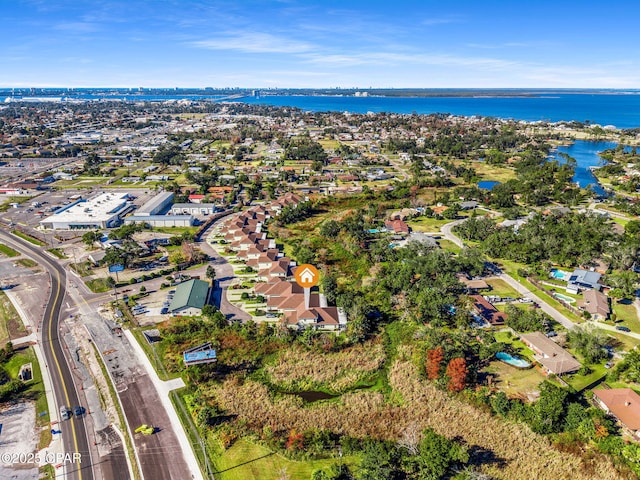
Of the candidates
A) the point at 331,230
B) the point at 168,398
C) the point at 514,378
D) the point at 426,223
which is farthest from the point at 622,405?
the point at 426,223

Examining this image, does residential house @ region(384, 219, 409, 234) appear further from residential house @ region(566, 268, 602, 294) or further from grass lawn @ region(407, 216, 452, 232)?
residential house @ region(566, 268, 602, 294)

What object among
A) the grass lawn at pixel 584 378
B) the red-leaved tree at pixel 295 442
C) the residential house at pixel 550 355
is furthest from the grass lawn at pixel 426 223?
the red-leaved tree at pixel 295 442

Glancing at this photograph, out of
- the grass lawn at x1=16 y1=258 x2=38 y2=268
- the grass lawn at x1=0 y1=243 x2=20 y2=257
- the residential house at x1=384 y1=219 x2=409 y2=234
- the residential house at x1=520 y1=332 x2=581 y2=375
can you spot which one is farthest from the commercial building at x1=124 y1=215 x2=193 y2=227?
the residential house at x1=520 y1=332 x2=581 y2=375

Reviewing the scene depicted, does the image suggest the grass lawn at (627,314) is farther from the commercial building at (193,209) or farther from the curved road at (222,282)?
the commercial building at (193,209)

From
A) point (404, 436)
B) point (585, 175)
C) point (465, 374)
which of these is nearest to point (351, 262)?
point (465, 374)

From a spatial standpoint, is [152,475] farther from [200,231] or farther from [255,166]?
[255,166]

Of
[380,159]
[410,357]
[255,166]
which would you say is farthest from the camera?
[380,159]
